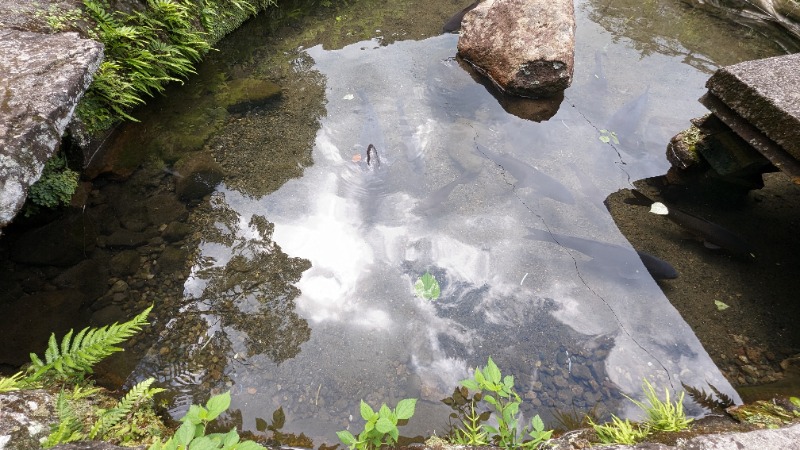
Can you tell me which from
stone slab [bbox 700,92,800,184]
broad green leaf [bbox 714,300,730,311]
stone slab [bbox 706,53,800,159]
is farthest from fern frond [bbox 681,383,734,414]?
stone slab [bbox 706,53,800,159]

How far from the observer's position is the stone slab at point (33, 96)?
303 cm

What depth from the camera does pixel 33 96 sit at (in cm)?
334

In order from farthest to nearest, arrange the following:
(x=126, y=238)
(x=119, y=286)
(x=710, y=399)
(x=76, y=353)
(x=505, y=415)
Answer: (x=126, y=238) → (x=119, y=286) → (x=710, y=399) → (x=76, y=353) → (x=505, y=415)

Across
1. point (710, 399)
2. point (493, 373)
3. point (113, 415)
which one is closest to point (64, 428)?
point (113, 415)

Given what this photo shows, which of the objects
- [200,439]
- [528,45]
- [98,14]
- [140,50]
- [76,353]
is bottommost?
[76,353]

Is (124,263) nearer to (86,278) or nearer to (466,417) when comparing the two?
(86,278)

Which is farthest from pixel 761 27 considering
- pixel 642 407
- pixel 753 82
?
pixel 642 407

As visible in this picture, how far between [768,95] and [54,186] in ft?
20.7

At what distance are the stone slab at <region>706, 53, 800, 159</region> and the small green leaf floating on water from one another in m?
3.01

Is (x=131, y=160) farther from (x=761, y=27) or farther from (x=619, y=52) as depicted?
(x=761, y=27)

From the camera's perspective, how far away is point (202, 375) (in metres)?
3.17

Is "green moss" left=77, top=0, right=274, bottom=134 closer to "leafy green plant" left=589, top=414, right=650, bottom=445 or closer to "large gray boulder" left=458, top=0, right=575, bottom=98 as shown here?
"large gray boulder" left=458, top=0, right=575, bottom=98

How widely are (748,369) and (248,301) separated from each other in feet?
13.2

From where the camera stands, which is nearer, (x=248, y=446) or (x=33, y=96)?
(x=248, y=446)
